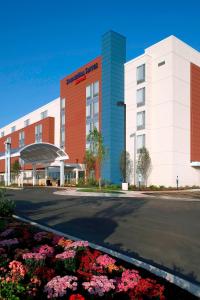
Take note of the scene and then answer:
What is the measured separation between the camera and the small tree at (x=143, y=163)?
133 feet

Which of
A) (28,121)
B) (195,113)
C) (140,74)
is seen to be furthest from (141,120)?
(28,121)

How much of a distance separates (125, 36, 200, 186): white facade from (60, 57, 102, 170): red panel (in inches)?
426

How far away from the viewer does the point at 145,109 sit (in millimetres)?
41938

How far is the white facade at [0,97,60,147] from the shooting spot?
64500mm

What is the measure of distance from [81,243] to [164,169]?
1354 inches

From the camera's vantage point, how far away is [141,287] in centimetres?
429

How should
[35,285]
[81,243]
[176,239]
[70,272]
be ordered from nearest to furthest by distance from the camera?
[35,285]
[70,272]
[81,243]
[176,239]

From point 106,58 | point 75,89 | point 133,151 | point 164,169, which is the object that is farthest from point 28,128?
point 164,169

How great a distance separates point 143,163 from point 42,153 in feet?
49.9

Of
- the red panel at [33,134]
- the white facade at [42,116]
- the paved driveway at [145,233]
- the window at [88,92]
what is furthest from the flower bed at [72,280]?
the red panel at [33,134]

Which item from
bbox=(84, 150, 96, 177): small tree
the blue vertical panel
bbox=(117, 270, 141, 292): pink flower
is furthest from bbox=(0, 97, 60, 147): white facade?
bbox=(117, 270, 141, 292): pink flower

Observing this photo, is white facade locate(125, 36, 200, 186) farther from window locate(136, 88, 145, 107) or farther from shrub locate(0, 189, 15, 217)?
shrub locate(0, 189, 15, 217)

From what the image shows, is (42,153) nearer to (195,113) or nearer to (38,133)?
(195,113)

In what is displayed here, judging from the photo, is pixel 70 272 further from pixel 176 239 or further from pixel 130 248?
pixel 176 239
